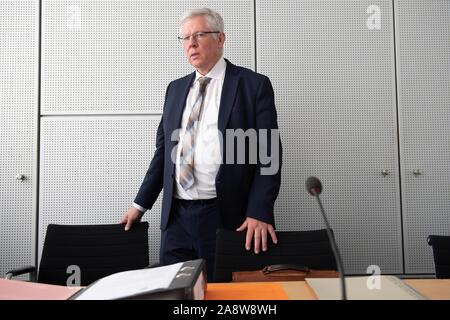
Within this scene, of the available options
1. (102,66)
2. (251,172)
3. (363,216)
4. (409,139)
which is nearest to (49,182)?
(102,66)

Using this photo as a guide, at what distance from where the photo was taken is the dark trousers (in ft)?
7.00

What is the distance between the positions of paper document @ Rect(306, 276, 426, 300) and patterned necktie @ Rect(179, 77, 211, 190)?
110cm

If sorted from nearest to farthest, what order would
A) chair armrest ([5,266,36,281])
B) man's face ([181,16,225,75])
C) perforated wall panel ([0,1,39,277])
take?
chair armrest ([5,266,36,281]), man's face ([181,16,225,75]), perforated wall panel ([0,1,39,277])

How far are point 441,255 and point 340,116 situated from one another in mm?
1342

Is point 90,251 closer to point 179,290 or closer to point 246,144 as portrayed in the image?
point 246,144

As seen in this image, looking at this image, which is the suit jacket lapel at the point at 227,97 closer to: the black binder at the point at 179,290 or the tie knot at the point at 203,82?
the tie knot at the point at 203,82

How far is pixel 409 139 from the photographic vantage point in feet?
9.58

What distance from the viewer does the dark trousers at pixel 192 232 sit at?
213 centimetres

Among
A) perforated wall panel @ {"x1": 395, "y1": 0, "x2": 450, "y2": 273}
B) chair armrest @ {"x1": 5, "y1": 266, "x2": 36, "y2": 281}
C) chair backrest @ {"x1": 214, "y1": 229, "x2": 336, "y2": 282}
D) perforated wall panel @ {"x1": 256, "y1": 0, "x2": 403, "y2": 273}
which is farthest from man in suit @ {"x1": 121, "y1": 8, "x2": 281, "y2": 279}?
perforated wall panel @ {"x1": 395, "y1": 0, "x2": 450, "y2": 273}

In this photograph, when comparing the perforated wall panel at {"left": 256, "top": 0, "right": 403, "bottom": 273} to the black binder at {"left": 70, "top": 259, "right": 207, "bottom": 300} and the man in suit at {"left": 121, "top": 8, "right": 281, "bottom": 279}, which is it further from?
the black binder at {"left": 70, "top": 259, "right": 207, "bottom": 300}

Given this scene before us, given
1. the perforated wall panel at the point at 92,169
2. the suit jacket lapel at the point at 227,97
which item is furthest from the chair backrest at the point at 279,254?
the perforated wall panel at the point at 92,169

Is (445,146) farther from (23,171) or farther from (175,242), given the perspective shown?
(23,171)

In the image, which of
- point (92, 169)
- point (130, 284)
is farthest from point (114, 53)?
point (130, 284)

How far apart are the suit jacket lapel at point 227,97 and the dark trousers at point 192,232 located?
1.44ft
